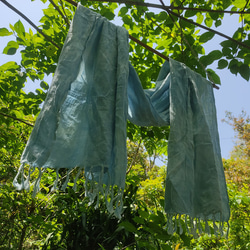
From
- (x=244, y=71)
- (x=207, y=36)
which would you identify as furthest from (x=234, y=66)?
(x=207, y=36)

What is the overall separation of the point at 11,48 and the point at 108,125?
1032 mm

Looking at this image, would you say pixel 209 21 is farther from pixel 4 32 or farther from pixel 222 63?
pixel 4 32

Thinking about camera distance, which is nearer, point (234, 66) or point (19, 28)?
point (234, 66)

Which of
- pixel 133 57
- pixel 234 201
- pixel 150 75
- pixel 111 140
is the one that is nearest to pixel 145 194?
pixel 234 201

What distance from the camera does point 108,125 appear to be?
0.87 meters

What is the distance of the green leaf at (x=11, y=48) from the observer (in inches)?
58.5

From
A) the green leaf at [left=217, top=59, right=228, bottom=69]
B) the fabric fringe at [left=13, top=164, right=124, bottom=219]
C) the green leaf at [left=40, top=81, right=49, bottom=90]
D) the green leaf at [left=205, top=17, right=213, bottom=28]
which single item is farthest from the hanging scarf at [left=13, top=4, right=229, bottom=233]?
the green leaf at [left=40, top=81, right=49, bottom=90]

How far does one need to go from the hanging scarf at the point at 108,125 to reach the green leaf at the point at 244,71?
281 mm

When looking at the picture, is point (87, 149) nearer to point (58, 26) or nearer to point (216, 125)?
point (216, 125)

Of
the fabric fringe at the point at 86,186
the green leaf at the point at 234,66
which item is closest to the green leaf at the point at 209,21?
the green leaf at the point at 234,66

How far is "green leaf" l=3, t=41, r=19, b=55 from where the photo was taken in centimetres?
149

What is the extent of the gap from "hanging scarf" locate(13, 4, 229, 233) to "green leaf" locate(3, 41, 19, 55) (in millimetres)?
712

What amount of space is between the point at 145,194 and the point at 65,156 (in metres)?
1.57

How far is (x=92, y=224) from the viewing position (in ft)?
5.66
